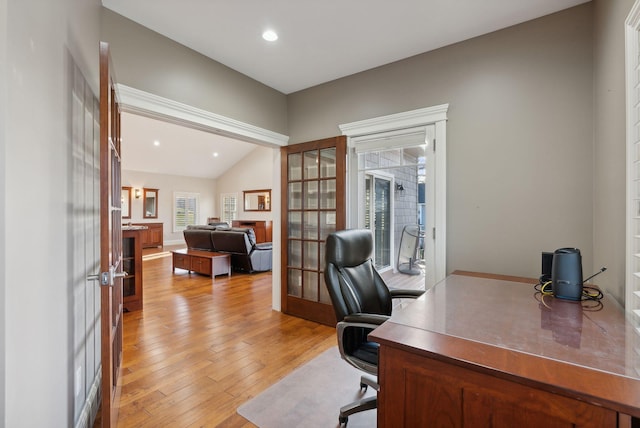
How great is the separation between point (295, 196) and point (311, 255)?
2.43 feet

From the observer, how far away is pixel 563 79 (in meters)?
2.13

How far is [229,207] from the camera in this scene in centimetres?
1170

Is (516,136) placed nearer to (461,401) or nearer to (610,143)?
(610,143)

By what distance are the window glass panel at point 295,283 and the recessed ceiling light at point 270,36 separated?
2.42 m

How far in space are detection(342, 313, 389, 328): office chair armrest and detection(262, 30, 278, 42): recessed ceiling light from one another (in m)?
2.25

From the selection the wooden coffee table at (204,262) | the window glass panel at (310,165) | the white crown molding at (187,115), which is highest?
the white crown molding at (187,115)

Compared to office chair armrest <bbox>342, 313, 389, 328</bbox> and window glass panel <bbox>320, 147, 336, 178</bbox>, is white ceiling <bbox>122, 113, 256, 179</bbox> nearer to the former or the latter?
window glass panel <bbox>320, 147, 336, 178</bbox>

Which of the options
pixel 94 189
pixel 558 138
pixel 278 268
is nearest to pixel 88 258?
pixel 94 189

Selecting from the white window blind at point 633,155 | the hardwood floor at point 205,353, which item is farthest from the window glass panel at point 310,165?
the white window blind at point 633,155

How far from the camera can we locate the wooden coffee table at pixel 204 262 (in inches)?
215

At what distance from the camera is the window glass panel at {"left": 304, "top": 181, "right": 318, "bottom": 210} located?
3.43m

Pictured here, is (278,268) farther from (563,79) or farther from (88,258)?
(563,79)

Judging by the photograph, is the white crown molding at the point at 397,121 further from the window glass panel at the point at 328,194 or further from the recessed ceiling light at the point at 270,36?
the recessed ceiling light at the point at 270,36

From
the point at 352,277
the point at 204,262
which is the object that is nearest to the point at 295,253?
the point at 352,277
